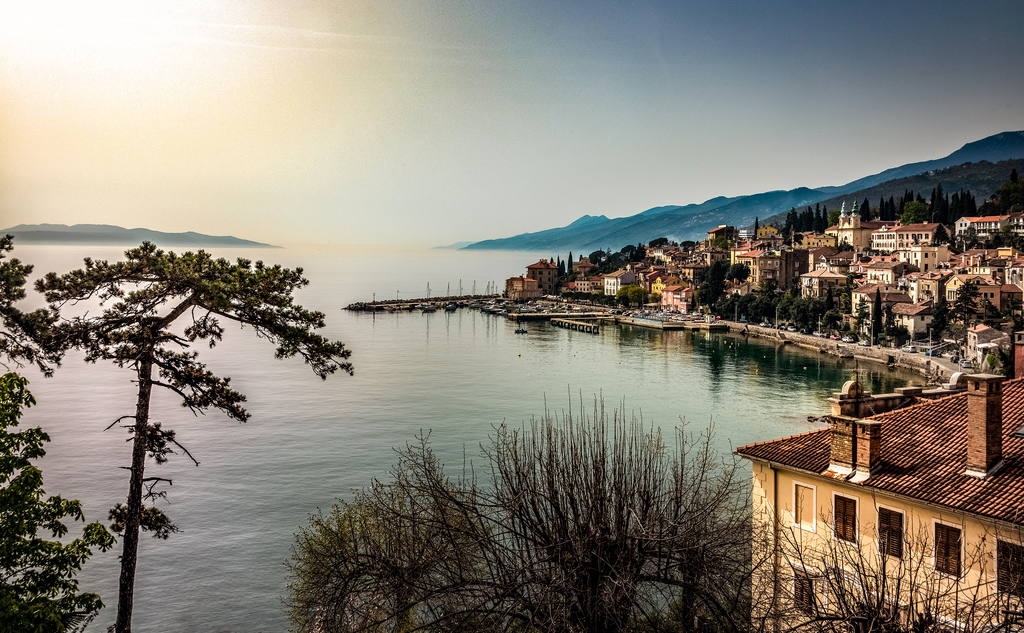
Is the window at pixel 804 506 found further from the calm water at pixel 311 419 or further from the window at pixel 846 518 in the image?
the calm water at pixel 311 419

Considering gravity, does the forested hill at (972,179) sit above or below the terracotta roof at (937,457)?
above

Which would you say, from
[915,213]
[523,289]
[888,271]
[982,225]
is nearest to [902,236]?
[982,225]

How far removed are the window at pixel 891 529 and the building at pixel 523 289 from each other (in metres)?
86.2

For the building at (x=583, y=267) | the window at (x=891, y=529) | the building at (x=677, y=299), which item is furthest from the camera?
the building at (x=583, y=267)

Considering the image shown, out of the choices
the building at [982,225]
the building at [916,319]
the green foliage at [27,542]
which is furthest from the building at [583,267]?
the green foliage at [27,542]

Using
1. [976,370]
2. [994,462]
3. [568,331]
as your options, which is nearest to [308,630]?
[994,462]

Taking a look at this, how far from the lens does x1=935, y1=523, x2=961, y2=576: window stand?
5.20 metres

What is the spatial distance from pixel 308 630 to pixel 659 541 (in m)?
5.05

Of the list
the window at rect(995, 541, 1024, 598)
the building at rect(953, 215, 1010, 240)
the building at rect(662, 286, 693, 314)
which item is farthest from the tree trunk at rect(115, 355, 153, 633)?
the building at rect(953, 215, 1010, 240)

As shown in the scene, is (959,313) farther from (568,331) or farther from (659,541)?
(659,541)

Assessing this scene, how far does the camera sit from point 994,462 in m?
5.43

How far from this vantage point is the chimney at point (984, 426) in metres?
5.35

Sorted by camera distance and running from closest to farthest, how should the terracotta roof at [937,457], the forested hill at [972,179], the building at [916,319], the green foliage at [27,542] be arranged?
the green foliage at [27,542]
the terracotta roof at [937,457]
the building at [916,319]
the forested hill at [972,179]

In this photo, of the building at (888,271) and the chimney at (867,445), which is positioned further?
the building at (888,271)
